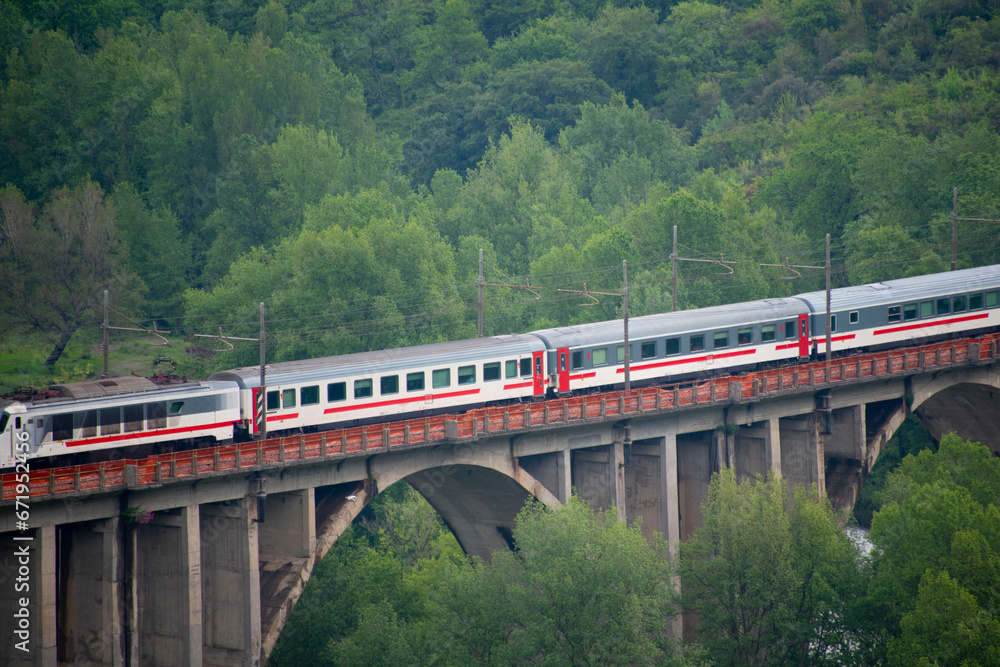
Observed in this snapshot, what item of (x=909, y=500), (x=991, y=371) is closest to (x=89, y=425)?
(x=909, y=500)

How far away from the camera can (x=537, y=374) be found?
53.2 metres

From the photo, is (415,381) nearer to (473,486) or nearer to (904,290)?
(473,486)

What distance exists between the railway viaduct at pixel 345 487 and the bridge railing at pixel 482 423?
7 centimetres

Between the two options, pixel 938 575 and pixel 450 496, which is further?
pixel 450 496

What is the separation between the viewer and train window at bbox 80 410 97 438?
41688 millimetres

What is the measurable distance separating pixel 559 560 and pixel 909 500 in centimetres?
1562

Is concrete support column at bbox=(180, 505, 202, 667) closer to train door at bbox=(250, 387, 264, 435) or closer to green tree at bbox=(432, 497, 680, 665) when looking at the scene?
train door at bbox=(250, 387, 264, 435)

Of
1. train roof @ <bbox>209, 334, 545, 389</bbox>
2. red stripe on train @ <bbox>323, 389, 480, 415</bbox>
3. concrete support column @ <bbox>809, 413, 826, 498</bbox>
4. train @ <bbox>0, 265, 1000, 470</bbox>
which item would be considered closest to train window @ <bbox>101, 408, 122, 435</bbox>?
train @ <bbox>0, 265, 1000, 470</bbox>

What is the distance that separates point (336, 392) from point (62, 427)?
9638mm

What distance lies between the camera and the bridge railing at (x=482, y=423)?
39.8 m

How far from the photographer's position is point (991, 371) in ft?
221

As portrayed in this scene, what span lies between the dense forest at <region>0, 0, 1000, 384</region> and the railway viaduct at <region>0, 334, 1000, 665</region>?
59.9 ft

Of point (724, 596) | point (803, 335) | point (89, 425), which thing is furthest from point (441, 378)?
point (803, 335)

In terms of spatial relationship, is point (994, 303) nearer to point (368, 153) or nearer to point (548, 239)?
point (548, 239)
